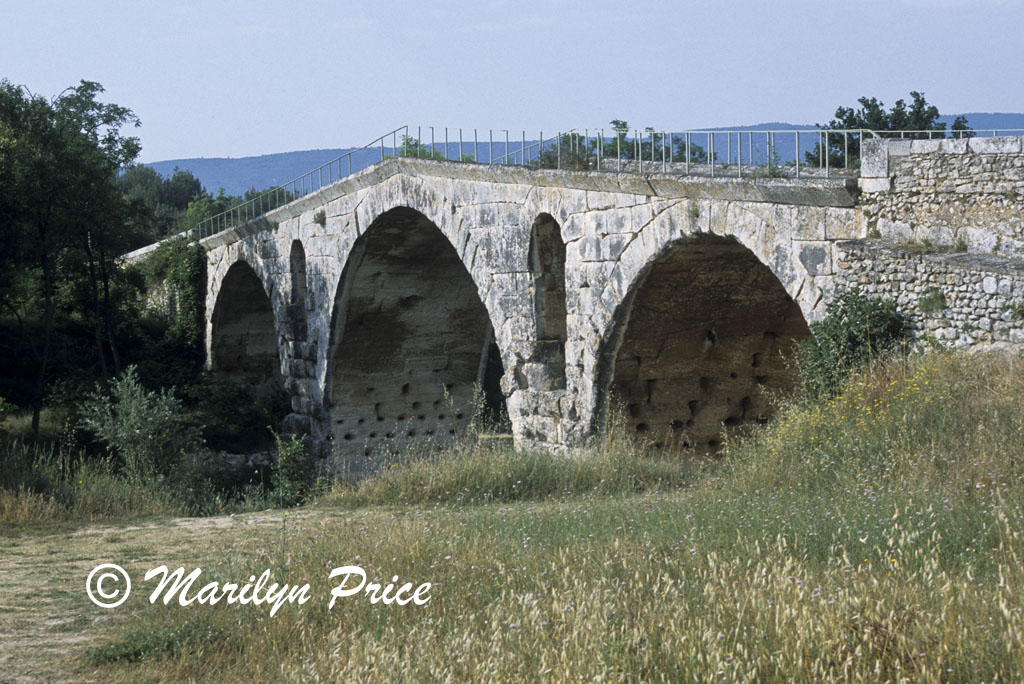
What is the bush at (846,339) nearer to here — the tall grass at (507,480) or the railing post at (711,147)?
the tall grass at (507,480)

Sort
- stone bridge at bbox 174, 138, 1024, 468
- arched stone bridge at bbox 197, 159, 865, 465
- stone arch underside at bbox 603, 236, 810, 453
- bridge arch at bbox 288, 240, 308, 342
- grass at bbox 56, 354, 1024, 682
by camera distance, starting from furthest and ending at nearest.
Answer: bridge arch at bbox 288, 240, 308, 342
stone arch underside at bbox 603, 236, 810, 453
arched stone bridge at bbox 197, 159, 865, 465
stone bridge at bbox 174, 138, 1024, 468
grass at bbox 56, 354, 1024, 682

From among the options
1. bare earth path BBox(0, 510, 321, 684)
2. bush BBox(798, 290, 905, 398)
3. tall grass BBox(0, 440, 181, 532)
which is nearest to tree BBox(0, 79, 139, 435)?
tall grass BBox(0, 440, 181, 532)

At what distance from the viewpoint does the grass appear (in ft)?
11.0

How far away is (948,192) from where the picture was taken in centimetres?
796

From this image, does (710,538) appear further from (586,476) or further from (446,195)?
(446,195)

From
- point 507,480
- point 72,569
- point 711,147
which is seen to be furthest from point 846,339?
point 72,569

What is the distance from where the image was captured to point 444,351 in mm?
19344

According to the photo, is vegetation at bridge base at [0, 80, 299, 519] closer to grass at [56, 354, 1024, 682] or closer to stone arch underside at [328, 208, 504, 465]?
stone arch underside at [328, 208, 504, 465]

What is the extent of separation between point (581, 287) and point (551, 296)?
3.41 ft

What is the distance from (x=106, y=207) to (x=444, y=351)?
6.89m

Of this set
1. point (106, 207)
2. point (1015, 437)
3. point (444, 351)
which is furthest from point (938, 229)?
point (106, 207)

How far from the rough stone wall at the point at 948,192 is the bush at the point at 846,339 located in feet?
2.11

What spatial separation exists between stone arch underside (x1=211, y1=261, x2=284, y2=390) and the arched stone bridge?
5.00 meters

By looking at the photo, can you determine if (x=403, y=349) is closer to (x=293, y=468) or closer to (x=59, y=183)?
(x=293, y=468)
